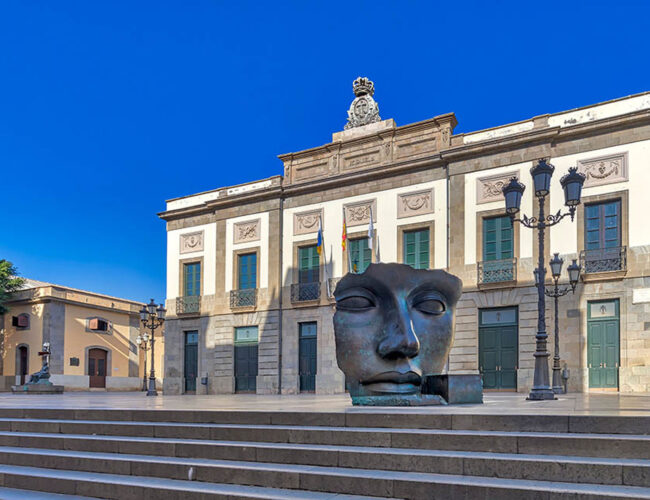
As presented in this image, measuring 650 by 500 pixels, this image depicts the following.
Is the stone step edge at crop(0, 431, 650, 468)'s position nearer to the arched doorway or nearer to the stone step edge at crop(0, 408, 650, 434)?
the stone step edge at crop(0, 408, 650, 434)

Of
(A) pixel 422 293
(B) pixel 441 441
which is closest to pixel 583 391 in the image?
(A) pixel 422 293

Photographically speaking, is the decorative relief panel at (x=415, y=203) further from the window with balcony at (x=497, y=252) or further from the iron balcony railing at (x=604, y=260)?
the iron balcony railing at (x=604, y=260)

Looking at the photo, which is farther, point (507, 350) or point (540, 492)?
point (507, 350)

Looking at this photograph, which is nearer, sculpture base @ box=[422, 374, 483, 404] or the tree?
sculpture base @ box=[422, 374, 483, 404]

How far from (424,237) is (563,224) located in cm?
481

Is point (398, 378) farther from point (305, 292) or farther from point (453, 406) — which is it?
point (305, 292)

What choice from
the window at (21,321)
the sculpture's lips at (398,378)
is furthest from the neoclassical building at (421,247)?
the window at (21,321)

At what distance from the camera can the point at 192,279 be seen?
2759cm

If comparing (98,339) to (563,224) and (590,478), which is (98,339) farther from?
(590,478)

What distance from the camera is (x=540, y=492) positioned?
3988mm

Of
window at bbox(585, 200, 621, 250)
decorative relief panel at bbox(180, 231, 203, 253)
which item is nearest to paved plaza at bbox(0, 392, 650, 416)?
window at bbox(585, 200, 621, 250)

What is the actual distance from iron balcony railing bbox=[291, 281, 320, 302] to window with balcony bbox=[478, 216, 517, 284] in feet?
21.2

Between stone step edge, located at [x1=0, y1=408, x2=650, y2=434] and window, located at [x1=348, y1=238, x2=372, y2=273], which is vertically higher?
window, located at [x1=348, y1=238, x2=372, y2=273]

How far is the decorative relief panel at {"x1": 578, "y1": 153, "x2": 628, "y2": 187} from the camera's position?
18484 mm
